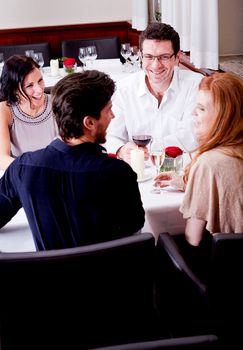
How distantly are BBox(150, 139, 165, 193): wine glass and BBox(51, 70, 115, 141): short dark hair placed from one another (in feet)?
1.70

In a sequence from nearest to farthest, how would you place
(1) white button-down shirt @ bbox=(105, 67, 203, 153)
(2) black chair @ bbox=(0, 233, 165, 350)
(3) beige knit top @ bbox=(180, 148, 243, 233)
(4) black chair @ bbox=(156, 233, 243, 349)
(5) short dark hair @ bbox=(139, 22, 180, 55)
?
(2) black chair @ bbox=(0, 233, 165, 350) → (4) black chair @ bbox=(156, 233, 243, 349) → (3) beige knit top @ bbox=(180, 148, 243, 233) → (5) short dark hair @ bbox=(139, 22, 180, 55) → (1) white button-down shirt @ bbox=(105, 67, 203, 153)

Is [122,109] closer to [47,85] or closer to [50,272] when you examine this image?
[47,85]

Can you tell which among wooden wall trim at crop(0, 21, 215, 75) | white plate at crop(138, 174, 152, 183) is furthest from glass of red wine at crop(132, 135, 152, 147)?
wooden wall trim at crop(0, 21, 215, 75)

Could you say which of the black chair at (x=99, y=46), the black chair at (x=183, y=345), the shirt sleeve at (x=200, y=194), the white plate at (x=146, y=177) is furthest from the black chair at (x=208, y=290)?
the black chair at (x=99, y=46)

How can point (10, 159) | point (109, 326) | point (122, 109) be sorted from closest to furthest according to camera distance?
point (109, 326)
point (10, 159)
point (122, 109)

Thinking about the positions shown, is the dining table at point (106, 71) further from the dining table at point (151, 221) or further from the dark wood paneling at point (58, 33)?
the dining table at point (151, 221)

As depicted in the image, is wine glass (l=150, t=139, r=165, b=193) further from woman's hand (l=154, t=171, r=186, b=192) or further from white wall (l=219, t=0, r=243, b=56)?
white wall (l=219, t=0, r=243, b=56)

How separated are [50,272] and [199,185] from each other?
0.59 metres

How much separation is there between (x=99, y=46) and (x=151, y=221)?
11.1 feet

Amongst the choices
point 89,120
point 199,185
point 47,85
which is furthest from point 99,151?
point 47,85

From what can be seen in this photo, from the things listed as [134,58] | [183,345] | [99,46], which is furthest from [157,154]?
[99,46]

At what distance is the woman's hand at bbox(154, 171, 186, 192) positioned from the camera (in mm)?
1896

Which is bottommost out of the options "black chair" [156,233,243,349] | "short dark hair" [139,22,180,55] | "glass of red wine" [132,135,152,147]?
"black chair" [156,233,243,349]

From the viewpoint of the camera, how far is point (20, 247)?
1.64 metres
